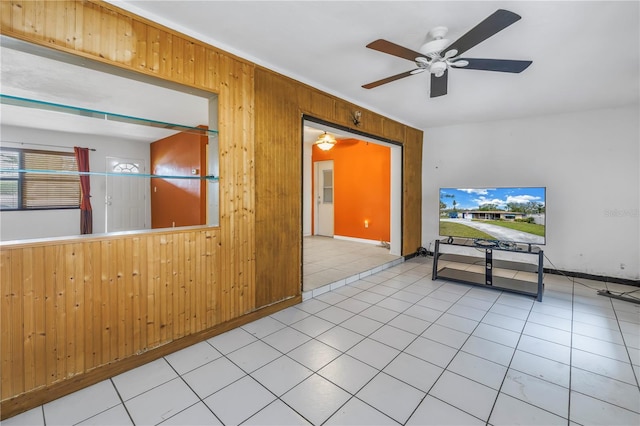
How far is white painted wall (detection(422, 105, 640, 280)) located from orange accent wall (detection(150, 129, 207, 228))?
5346 mm

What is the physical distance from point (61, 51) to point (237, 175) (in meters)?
1.43

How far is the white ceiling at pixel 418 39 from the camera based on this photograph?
79.8 inches

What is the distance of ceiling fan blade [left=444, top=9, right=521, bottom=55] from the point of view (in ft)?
5.32

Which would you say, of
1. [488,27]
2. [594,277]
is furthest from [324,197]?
[488,27]

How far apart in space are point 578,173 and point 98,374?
6.47 meters

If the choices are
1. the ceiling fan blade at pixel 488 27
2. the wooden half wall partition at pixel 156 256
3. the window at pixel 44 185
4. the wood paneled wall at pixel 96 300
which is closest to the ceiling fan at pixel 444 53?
the ceiling fan blade at pixel 488 27

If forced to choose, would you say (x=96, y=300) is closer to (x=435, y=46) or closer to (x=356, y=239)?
(x=435, y=46)

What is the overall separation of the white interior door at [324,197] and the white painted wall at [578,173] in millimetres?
3842

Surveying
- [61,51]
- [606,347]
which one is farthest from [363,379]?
[61,51]

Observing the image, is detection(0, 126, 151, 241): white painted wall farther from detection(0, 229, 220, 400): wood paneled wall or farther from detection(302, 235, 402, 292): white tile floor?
detection(302, 235, 402, 292): white tile floor

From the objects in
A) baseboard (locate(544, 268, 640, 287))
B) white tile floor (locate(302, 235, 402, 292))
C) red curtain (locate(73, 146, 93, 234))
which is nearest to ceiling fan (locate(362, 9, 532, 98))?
white tile floor (locate(302, 235, 402, 292))

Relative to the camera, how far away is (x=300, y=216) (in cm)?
338

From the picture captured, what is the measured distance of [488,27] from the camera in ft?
5.79

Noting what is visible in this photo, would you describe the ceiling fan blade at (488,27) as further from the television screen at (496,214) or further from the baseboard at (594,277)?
the baseboard at (594,277)
